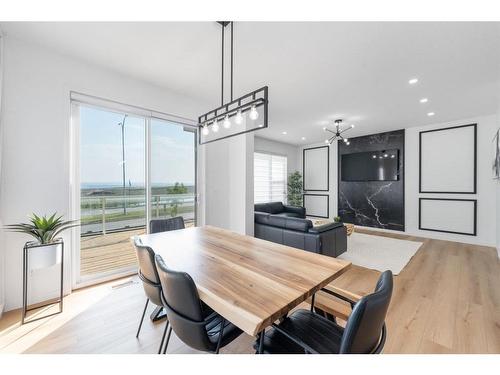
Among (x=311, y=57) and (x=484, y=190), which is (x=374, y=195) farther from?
(x=311, y=57)

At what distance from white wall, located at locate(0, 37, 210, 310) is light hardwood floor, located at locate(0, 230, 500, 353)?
0.54 meters

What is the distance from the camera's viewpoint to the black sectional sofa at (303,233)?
3.14 metres

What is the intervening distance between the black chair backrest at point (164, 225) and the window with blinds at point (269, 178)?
3.79 meters

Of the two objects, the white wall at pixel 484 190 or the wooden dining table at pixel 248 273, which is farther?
the white wall at pixel 484 190

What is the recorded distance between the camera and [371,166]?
233 inches

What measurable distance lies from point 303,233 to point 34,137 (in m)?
3.51

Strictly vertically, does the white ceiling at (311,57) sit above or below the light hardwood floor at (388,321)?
above

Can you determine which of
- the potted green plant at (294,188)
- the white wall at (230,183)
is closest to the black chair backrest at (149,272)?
the white wall at (230,183)

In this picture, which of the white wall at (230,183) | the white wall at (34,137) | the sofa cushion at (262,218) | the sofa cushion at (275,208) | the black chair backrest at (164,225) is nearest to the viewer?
the white wall at (34,137)

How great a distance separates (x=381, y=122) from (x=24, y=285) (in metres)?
6.39

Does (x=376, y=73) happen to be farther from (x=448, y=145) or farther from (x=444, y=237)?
(x=444, y=237)

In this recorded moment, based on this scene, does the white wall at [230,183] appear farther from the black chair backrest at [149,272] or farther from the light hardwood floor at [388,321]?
the black chair backrest at [149,272]

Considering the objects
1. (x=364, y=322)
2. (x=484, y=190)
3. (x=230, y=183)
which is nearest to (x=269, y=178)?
(x=230, y=183)
